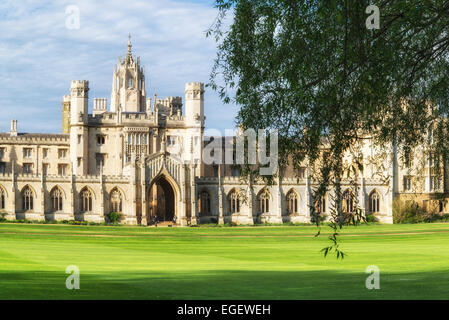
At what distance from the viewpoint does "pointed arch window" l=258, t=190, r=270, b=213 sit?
64.6 m

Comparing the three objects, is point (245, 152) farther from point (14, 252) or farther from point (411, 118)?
point (14, 252)

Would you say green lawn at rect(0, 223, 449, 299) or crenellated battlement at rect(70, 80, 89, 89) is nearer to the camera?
green lawn at rect(0, 223, 449, 299)

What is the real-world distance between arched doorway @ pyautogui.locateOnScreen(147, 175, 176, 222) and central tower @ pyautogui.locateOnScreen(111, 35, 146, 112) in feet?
66.3

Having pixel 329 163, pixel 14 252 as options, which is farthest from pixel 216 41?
pixel 14 252

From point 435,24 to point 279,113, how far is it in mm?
4849

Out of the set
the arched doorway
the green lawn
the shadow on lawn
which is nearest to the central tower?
the arched doorway

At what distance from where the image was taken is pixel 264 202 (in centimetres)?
6456

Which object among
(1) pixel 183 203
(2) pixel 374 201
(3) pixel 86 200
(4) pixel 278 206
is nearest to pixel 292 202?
(4) pixel 278 206

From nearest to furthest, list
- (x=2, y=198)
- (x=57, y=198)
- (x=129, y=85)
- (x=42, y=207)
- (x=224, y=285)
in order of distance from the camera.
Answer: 1. (x=224, y=285)
2. (x=42, y=207)
3. (x=2, y=198)
4. (x=57, y=198)
5. (x=129, y=85)

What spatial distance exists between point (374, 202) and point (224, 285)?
50520 millimetres

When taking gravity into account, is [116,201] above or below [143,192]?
below

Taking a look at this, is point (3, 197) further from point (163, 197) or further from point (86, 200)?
point (163, 197)

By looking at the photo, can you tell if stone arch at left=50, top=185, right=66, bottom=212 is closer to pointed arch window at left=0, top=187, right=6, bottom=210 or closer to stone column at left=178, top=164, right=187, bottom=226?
pointed arch window at left=0, top=187, right=6, bottom=210

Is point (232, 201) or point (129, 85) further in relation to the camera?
point (129, 85)
